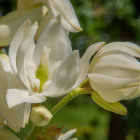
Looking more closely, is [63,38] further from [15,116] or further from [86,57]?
[15,116]

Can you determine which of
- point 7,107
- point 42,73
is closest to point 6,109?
point 7,107

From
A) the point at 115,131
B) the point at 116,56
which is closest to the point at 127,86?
the point at 116,56

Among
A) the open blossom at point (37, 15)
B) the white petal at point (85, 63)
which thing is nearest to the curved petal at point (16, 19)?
the open blossom at point (37, 15)

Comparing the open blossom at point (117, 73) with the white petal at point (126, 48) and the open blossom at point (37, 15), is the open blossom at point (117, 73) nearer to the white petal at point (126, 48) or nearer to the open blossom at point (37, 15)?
the white petal at point (126, 48)

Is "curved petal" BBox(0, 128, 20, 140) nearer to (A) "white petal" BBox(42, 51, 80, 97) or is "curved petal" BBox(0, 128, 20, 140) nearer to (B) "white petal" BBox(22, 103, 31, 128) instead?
(B) "white petal" BBox(22, 103, 31, 128)

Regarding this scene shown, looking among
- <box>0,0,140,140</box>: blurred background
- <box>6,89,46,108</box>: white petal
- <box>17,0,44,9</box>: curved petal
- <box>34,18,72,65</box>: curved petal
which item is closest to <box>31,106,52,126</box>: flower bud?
<box>6,89,46,108</box>: white petal

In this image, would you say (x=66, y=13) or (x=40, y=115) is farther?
(x=66, y=13)

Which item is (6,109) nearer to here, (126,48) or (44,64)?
(44,64)
